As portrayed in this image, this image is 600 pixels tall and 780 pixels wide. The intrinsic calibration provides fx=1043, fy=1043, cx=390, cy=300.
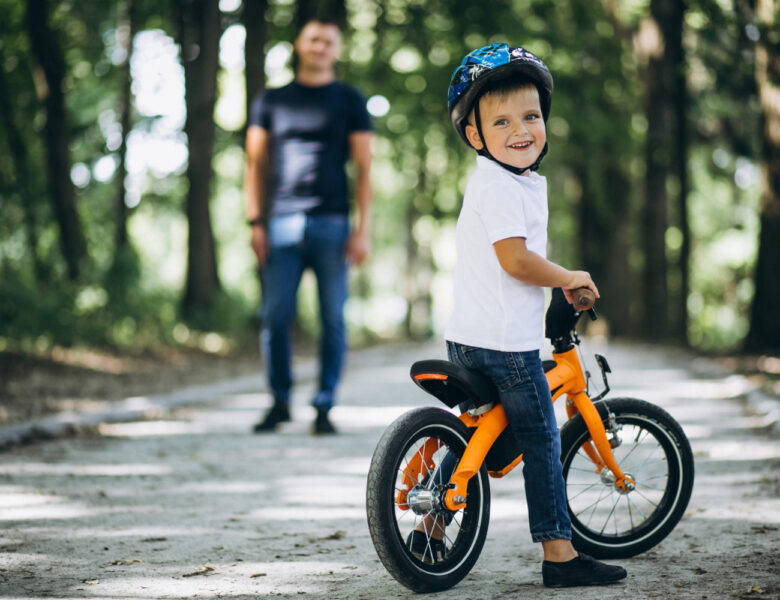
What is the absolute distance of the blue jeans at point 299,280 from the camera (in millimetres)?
6859

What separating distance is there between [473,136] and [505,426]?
1031 mm

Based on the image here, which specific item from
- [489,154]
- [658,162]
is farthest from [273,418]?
[658,162]

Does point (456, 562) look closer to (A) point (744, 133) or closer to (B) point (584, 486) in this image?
(B) point (584, 486)

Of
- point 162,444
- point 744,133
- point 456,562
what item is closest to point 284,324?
point 162,444

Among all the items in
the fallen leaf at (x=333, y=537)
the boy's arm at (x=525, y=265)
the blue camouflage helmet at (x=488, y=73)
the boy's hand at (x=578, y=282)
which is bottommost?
the fallen leaf at (x=333, y=537)

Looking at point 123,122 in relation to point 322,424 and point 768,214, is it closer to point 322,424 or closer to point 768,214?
point 768,214

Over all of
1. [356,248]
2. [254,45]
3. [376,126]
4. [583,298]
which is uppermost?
[254,45]

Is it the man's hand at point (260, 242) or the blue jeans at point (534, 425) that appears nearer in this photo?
the blue jeans at point (534, 425)

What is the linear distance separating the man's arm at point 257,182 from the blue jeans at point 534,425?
12.3 ft

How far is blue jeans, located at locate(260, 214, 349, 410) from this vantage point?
6.86 m

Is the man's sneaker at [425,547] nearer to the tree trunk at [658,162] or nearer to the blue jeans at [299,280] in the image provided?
the blue jeans at [299,280]

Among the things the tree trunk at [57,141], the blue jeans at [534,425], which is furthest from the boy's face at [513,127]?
the tree trunk at [57,141]

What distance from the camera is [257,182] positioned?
23.6 feet

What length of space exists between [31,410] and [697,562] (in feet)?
19.1
